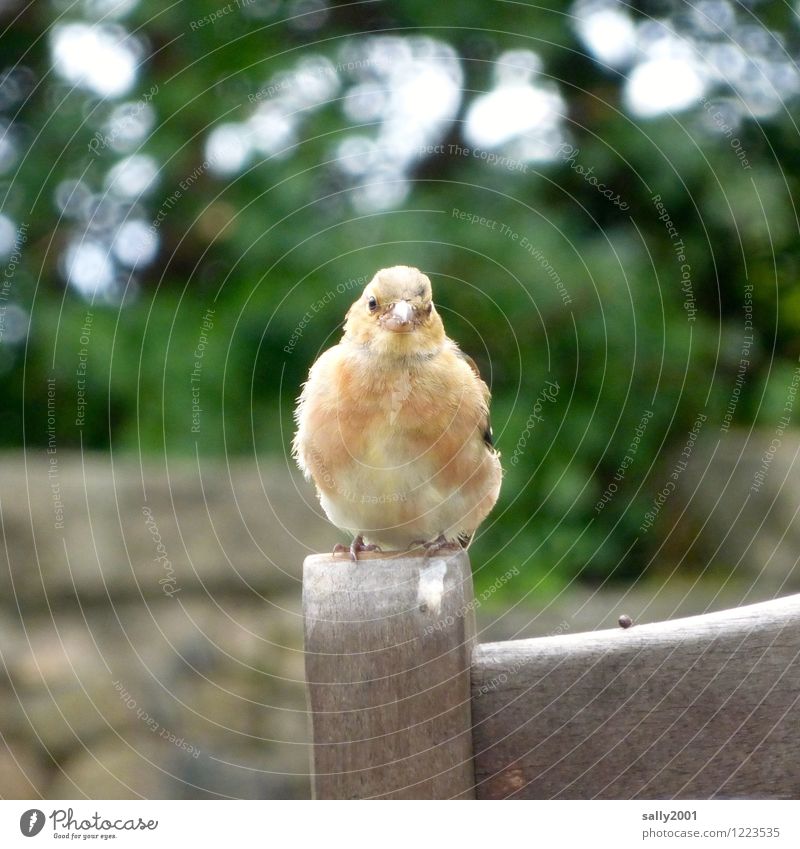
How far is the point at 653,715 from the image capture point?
1.62 metres

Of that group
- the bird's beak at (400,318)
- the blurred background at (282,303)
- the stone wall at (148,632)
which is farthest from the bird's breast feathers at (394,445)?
the stone wall at (148,632)

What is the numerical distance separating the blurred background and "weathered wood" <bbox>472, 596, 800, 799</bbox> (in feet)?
6.00

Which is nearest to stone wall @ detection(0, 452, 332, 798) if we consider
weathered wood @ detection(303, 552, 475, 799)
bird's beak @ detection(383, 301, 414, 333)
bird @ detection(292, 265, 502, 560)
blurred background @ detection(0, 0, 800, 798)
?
blurred background @ detection(0, 0, 800, 798)

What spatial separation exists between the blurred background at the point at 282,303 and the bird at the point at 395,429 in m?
0.64

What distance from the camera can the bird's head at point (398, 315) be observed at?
2629 millimetres

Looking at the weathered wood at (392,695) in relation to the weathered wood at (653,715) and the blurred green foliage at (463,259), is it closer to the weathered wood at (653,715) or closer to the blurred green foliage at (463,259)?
the weathered wood at (653,715)

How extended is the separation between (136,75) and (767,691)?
3.00 metres

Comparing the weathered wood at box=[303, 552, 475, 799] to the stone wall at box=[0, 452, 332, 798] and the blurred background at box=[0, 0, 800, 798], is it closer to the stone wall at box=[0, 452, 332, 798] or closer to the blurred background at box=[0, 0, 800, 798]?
the blurred background at box=[0, 0, 800, 798]

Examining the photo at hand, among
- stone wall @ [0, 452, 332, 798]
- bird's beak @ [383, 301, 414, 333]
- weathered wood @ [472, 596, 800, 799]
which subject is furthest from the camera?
stone wall @ [0, 452, 332, 798]

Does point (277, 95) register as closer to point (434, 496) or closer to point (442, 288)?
point (442, 288)

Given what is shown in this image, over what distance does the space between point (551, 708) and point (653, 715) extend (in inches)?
5.8

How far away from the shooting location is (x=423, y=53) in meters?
3.62

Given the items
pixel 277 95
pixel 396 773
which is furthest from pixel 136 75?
pixel 396 773

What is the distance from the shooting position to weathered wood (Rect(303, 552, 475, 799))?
164 centimetres
